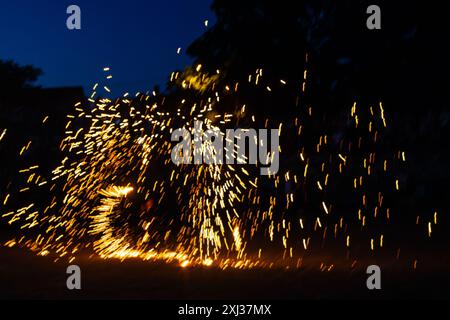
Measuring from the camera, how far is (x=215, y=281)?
985 cm

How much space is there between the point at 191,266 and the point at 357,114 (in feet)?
10.4

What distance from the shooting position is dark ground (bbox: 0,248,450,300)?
8797 mm

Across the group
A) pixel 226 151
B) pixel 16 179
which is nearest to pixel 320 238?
pixel 226 151

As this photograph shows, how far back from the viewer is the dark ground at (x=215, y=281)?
8797 mm

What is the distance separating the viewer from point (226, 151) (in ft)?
48.5

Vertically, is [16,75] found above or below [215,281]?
above

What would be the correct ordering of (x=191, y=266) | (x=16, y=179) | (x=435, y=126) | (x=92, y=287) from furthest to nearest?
(x=16, y=179) → (x=191, y=266) → (x=435, y=126) → (x=92, y=287)

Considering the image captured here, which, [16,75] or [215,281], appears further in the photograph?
[16,75]

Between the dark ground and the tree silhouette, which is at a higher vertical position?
the tree silhouette

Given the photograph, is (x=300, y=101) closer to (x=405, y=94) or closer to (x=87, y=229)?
(x=405, y=94)

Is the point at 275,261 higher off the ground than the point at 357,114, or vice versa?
the point at 357,114

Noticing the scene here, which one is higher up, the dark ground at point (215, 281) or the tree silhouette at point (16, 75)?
the tree silhouette at point (16, 75)

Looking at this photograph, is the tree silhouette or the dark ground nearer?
the dark ground

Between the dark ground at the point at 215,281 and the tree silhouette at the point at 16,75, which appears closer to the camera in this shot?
the dark ground at the point at 215,281
